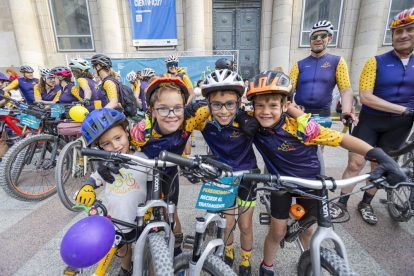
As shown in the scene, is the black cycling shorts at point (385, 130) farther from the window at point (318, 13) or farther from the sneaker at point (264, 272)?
the window at point (318, 13)

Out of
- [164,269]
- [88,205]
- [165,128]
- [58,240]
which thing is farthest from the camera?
[58,240]

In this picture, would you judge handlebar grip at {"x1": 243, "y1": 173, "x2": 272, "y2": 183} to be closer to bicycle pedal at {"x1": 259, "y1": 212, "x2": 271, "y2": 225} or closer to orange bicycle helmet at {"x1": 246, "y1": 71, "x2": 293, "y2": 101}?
orange bicycle helmet at {"x1": 246, "y1": 71, "x2": 293, "y2": 101}

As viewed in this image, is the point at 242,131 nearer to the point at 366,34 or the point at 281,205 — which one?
the point at 281,205

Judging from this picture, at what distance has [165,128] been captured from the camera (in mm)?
1741

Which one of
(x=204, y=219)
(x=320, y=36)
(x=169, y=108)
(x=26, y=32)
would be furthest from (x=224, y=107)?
(x=26, y=32)

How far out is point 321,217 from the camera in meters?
1.32

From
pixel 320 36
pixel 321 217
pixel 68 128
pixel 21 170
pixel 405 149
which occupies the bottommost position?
pixel 21 170

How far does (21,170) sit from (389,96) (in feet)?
18.5

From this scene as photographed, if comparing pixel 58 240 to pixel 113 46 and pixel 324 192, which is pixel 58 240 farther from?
pixel 113 46

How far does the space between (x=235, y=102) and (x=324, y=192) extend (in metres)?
1.00

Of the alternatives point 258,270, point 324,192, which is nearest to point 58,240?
point 258,270

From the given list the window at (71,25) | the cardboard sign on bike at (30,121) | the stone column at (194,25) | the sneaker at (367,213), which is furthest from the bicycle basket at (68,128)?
the window at (71,25)

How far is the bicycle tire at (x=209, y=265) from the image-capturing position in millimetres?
1245

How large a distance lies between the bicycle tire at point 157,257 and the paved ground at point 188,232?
0.74 m
